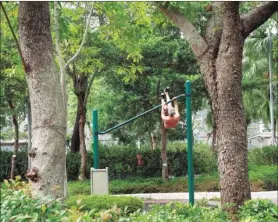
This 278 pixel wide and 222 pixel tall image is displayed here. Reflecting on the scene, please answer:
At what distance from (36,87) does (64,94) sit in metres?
0.26

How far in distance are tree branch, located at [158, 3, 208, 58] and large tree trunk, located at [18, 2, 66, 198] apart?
2801 millimetres

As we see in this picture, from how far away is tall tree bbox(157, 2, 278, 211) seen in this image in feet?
17.6

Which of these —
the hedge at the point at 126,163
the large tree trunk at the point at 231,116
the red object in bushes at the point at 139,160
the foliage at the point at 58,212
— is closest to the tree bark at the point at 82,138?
the hedge at the point at 126,163

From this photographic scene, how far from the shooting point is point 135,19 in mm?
7902

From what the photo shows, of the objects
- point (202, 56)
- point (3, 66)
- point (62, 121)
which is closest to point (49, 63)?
point (62, 121)

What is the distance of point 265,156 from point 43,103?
1579 cm

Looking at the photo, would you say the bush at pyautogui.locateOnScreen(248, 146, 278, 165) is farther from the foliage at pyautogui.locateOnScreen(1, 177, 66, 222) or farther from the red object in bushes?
the foliage at pyautogui.locateOnScreen(1, 177, 66, 222)

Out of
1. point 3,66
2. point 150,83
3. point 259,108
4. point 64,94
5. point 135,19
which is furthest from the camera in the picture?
point 259,108

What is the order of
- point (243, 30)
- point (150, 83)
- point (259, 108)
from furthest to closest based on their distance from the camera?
point (259, 108), point (150, 83), point (243, 30)

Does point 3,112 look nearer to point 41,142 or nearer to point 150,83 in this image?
point 150,83

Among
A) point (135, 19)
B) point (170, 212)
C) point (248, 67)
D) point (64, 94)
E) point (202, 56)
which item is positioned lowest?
point (170, 212)

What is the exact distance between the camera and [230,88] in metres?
5.43

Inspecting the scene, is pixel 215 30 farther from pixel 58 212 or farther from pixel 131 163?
pixel 131 163

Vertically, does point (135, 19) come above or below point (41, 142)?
above
